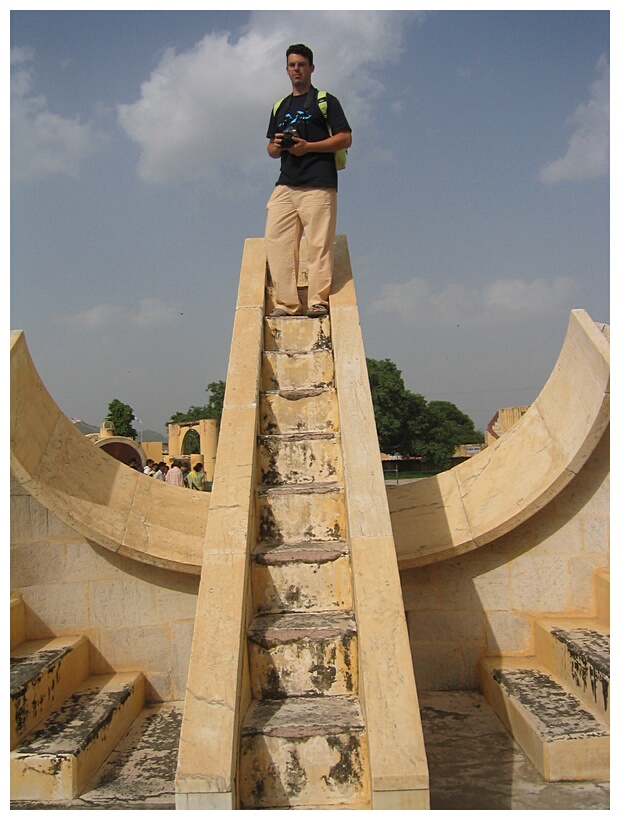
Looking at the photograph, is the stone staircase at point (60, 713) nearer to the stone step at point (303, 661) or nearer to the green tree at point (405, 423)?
the stone step at point (303, 661)

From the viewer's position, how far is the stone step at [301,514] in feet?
11.0

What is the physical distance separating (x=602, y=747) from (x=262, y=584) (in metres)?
1.80

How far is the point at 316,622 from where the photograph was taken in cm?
292

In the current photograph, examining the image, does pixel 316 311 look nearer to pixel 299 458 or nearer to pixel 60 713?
pixel 299 458

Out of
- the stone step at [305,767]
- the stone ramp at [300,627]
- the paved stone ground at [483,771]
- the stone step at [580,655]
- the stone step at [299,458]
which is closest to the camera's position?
the stone ramp at [300,627]

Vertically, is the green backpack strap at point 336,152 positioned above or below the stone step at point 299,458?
above

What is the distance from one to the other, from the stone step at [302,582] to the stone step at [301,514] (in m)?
0.23

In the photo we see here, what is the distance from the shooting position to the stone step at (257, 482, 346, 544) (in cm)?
336

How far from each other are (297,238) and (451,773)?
12.0 ft

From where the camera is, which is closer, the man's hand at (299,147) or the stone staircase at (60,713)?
the stone staircase at (60,713)

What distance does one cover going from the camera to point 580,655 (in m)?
3.49

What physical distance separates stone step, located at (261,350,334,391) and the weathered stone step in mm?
136

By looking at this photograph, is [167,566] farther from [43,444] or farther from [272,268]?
[272,268]

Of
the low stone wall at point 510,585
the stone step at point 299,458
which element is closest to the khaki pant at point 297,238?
the stone step at point 299,458
